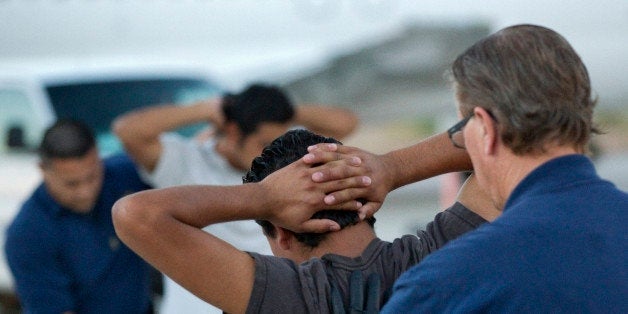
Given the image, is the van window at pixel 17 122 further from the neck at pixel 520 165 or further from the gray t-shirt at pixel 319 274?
the neck at pixel 520 165

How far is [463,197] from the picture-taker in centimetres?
246

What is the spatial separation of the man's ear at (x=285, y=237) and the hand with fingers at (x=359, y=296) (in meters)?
0.19

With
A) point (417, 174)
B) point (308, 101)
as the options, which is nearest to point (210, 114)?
point (417, 174)

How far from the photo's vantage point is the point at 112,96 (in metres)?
8.48

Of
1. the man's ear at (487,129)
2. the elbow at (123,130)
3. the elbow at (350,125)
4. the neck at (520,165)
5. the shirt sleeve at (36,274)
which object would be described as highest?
the man's ear at (487,129)

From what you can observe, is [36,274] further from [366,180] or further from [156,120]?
[366,180]

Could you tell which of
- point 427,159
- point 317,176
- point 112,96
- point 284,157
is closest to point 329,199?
point 317,176

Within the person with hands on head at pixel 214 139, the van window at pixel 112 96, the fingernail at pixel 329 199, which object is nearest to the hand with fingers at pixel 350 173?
the fingernail at pixel 329 199

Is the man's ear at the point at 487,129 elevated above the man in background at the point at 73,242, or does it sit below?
above

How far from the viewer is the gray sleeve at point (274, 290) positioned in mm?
2049

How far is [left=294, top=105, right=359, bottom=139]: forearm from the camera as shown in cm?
464

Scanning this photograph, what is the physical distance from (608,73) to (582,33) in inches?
17.0

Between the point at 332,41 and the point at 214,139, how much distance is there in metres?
5.67

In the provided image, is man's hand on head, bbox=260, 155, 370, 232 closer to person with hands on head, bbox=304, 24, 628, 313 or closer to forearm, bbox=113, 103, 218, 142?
person with hands on head, bbox=304, 24, 628, 313
